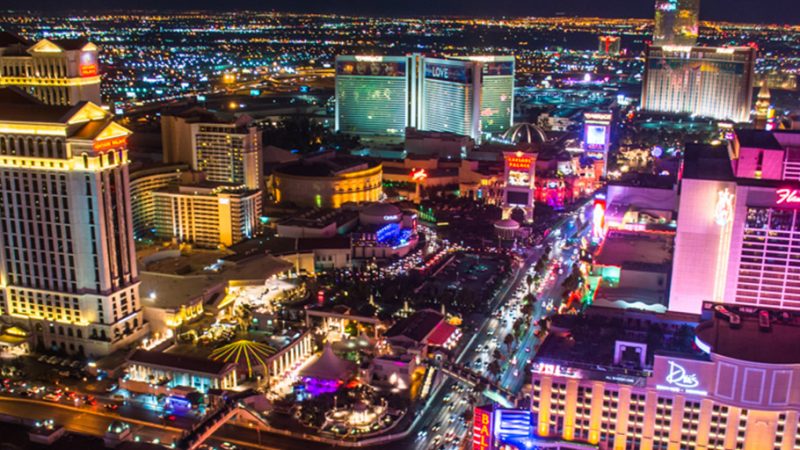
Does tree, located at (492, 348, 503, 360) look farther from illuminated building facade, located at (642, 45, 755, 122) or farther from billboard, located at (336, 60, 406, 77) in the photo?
illuminated building facade, located at (642, 45, 755, 122)

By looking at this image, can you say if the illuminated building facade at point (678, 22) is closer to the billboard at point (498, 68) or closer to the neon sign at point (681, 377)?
the billboard at point (498, 68)

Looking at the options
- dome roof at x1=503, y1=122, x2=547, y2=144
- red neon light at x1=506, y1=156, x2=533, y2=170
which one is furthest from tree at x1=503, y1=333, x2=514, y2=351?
dome roof at x1=503, y1=122, x2=547, y2=144

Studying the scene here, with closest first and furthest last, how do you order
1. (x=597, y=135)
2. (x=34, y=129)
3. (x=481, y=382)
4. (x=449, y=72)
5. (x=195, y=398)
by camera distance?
(x=195, y=398) → (x=481, y=382) → (x=34, y=129) → (x=597, y=135) → (x=449, y=72)

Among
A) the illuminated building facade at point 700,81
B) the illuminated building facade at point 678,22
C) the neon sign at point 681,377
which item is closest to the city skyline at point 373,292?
the neon sign at point 681,377

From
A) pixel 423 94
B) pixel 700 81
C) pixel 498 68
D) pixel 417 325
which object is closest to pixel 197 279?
pixel 417 325

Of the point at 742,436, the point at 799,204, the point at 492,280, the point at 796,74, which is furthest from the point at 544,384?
the point at 796,74

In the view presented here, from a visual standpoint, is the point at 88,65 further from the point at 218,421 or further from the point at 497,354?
the point at 497,354

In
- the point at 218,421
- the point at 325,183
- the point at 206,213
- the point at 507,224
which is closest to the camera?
the point at 218,421
